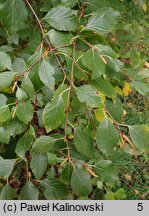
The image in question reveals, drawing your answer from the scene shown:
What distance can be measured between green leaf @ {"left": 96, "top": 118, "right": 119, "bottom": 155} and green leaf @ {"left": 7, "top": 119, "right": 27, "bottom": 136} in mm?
233

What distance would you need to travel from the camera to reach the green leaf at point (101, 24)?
3.17 feet

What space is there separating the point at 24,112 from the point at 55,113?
0.34 ft

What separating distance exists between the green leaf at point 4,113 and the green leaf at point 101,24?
0.31 m

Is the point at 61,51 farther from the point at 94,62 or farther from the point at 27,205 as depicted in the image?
the point at 27,205

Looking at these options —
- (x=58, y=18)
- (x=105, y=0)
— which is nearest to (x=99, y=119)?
(x=58, y=18)

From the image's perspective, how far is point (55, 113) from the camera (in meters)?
0.87

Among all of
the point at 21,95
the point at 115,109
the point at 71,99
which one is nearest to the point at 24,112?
the point at 21,95

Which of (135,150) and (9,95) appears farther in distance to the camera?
(9,95)

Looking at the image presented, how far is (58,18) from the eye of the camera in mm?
1013

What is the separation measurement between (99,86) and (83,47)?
18 centimetres

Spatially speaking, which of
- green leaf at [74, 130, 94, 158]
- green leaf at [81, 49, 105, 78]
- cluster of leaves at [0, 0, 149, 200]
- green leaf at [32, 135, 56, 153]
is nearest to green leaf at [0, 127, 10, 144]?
cluster of leaves at [0, 0, 149, 200]

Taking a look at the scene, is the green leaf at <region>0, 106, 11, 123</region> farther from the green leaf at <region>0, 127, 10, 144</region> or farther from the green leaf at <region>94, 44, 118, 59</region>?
the green leaf at <region>94, 44, 118, 59</region>

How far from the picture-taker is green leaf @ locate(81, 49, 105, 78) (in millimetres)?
876

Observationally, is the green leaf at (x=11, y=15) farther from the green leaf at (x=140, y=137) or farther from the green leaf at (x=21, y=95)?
the green leaf at (x=140, y=137)
